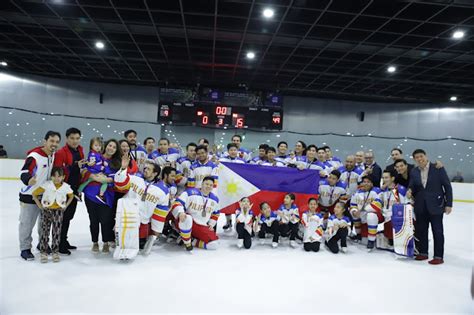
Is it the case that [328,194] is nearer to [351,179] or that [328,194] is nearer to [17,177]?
[351,179]

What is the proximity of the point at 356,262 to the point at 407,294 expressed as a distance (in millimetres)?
865

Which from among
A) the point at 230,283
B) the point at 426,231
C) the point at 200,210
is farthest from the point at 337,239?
the point at 230,283

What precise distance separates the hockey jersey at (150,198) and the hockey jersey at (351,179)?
262 centimetres

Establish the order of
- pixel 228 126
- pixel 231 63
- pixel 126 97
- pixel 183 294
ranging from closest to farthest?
1. pixel 183 294
2. pixel 231 63
3. pixel 228 126
4. pixel 126 97

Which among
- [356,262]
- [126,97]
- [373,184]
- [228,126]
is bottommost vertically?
[356,262]

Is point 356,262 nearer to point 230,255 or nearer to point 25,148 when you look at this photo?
point 230,255

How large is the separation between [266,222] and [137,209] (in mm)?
1748

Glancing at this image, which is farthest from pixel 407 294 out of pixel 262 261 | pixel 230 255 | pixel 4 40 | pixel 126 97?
pixel 126 97

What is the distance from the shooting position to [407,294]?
2643mm

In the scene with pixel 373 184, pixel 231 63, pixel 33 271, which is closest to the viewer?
pixel 33 271

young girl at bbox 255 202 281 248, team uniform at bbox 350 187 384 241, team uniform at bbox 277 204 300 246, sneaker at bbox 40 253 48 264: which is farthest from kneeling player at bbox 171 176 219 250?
team uniform at bbox 350 187 384 241

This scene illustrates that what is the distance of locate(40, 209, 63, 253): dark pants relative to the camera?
2.82 metres

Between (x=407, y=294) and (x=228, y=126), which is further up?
(x=228, y=126)

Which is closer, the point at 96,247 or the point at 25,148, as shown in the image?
the point at 96,247
